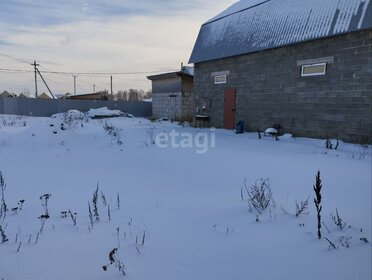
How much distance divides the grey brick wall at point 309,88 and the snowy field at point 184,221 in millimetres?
3176

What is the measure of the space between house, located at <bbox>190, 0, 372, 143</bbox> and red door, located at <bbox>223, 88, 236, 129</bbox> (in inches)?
1.5

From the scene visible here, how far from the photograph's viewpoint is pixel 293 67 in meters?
11.2

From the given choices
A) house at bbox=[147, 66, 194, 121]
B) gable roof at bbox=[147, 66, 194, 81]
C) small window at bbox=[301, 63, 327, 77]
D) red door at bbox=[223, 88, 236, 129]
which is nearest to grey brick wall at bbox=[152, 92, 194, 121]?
house at bbox=[147, 66, 194, 121]

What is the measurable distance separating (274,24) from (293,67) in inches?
80.1

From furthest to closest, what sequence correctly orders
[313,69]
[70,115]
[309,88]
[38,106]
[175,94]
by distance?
1. [38,106]
2. [175,94]
3. [70,115]
4. [309,88]
5. [313,69]

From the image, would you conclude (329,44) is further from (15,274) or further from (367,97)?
(15,274)

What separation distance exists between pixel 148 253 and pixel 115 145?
6994 millimetres

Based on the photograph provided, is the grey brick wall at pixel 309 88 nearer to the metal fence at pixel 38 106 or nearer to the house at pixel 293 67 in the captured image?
the house at pixel 293 67

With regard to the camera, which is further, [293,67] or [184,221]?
[293,67]

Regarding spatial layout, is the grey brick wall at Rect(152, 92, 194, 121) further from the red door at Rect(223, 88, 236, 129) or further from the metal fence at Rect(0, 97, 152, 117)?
the metal fence at Rect(0, 97, 152, 117)

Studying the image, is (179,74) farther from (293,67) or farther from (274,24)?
(293,67)

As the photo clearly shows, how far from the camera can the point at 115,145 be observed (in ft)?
30.6

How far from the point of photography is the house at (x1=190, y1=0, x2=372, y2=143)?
9125mm

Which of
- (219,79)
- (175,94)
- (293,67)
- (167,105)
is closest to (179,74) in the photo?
(175,94)
